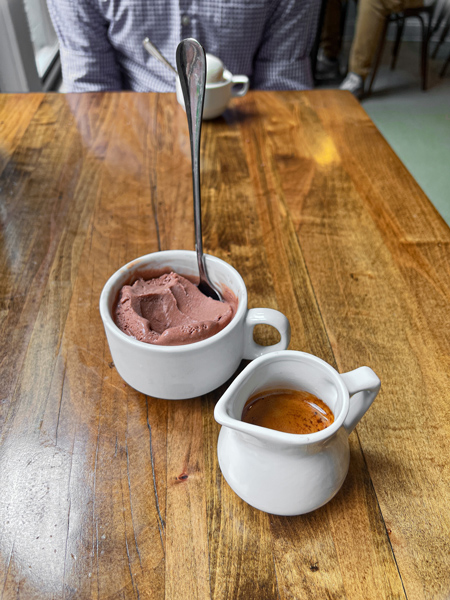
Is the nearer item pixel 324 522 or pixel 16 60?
pixel 324 522

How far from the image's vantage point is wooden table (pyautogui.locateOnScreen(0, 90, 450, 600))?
37 centimetres

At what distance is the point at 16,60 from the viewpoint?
194cm

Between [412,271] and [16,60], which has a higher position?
[412,271]

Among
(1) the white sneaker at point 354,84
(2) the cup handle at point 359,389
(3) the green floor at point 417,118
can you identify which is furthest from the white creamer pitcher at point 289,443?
(1) the white sneaker at point 354,84

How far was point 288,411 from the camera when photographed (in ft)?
1.34

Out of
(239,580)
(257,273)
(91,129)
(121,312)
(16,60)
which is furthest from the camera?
(16,60)

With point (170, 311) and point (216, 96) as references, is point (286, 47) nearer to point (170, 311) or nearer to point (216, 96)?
point (216, 96)

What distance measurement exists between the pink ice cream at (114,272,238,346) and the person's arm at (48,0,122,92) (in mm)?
1104

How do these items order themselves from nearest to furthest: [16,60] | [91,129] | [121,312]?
[121,312] < [91,129] < [16,60]

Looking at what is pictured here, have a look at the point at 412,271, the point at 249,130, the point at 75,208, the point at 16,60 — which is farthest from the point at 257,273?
the point at 16,60

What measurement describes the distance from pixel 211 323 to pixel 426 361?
247 mm

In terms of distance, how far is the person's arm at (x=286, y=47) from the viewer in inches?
53.2

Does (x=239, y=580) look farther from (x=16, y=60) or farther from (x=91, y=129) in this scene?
(x=16, y=60)

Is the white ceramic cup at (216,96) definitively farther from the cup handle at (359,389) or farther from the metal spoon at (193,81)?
the cup handle at (359,389)
